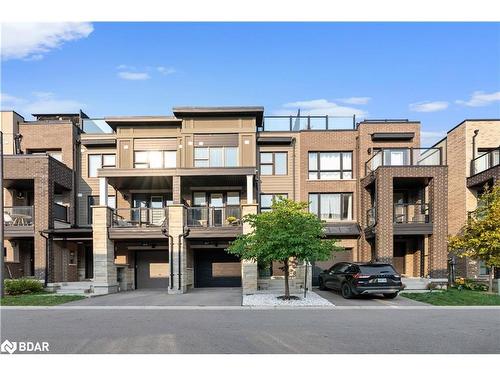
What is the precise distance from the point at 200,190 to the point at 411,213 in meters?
11.8

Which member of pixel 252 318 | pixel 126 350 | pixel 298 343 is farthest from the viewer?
pixel 252 318

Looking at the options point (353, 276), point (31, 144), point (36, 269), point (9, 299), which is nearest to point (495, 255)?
point (353, 276)

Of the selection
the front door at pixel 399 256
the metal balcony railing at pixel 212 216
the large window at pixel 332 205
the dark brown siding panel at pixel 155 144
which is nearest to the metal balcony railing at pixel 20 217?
the dark brown siding panel at pixel 155 144

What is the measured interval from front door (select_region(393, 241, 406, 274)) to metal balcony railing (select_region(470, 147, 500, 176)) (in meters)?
5.49

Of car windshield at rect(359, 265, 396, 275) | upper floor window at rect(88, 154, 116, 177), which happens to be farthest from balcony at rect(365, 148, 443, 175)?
upper floor window at rect(88, 154, 116, 177)

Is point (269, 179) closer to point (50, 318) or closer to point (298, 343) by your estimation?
point (50, 318)

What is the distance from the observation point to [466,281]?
21406 millimetres

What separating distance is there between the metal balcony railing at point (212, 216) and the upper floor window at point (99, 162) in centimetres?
675

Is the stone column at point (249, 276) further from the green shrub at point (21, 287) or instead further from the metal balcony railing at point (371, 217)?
the green shrub at point (21, 287)

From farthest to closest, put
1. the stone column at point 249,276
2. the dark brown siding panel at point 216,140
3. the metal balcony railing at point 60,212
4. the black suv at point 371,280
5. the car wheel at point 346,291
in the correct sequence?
the dark brown siding panel at point 216,140, the metal balcony railing at point 60,212, the stone column at point 249,276, the car wheel at point 346,291, the black suv at point 371,280

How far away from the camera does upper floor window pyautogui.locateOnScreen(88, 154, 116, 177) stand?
26172mm

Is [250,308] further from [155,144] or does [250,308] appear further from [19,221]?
[19,221]

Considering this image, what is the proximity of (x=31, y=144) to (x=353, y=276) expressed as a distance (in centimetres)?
1935

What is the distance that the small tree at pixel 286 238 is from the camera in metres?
16.7
